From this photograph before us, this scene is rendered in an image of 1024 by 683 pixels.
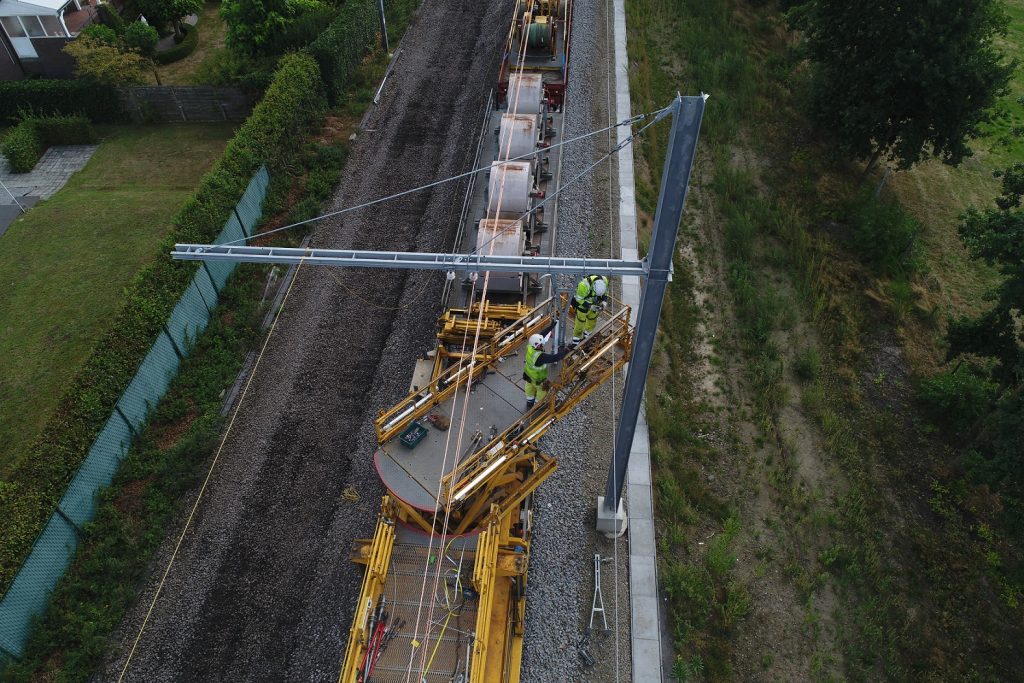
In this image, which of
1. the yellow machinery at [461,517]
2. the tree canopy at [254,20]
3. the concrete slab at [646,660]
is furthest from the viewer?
the tree canopy at [254,20]

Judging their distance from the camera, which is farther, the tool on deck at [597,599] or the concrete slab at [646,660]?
the tool on deck at [597,599]

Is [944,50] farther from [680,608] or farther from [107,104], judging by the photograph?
[107,104]

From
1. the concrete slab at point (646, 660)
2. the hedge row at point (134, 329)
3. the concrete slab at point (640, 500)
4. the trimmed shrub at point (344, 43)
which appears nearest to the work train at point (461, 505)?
the concrete slab at point (646, 660)

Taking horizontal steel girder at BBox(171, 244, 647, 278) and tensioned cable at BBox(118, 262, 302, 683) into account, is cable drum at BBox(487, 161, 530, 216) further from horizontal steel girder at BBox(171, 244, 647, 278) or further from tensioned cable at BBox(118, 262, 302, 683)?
horizontal steel girder at BBox(171, 244, 647, 278)

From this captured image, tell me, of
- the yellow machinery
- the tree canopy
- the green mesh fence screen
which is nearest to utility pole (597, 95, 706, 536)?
the yellow machinery

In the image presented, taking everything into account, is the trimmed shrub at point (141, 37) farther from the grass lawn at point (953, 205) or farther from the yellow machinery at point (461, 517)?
the grass lawn at point (953, 205)

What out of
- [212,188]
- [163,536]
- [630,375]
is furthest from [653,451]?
[212,188]
